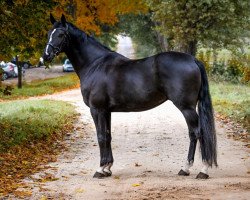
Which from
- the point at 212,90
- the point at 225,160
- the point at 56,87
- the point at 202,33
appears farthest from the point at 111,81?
the point at 56,87

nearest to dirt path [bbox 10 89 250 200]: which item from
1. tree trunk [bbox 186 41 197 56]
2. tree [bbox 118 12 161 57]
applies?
tree trunk [bbox 186 41 197 56]

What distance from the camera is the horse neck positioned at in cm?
852

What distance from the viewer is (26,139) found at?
36.8ft

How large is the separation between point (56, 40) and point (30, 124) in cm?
504

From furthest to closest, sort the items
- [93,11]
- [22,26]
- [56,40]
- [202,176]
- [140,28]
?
[140,28], [93,11], [22,26], [56,40], [202,176]

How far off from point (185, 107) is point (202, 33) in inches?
833

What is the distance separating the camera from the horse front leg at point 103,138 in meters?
8.14

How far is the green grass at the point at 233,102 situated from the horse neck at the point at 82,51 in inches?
244

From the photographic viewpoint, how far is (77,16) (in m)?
29.6

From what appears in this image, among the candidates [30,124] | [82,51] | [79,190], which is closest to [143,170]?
[79,190]

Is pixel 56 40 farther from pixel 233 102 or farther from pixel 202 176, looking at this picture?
pixel 233 102

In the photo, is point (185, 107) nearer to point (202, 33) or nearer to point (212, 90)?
point (212, 90)

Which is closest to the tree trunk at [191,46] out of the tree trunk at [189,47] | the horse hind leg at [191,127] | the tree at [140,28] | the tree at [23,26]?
the tree trunk at [189,47]

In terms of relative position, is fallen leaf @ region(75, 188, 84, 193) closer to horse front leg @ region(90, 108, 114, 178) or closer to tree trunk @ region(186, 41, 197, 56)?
horse front leg @ region(90, 108, 114, 178)
